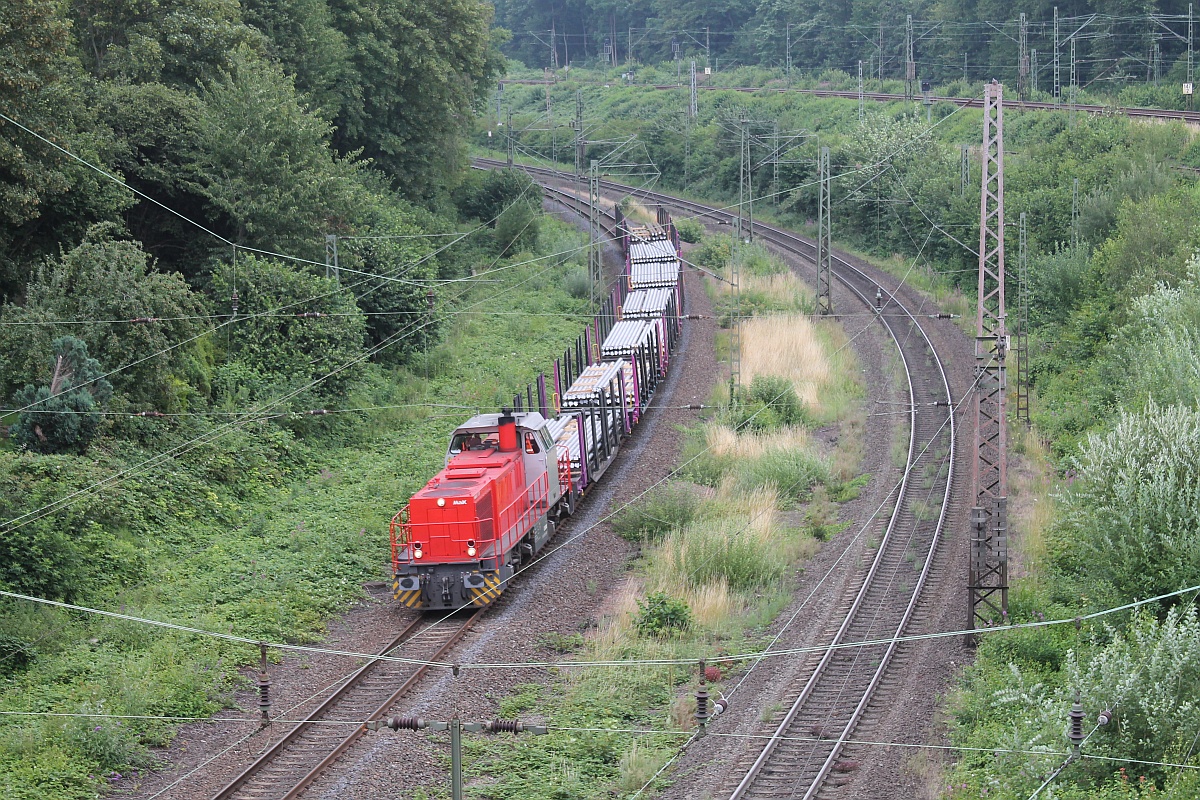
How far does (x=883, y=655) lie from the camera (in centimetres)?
2219

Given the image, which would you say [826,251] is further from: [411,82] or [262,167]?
[262,167]

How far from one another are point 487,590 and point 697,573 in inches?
188

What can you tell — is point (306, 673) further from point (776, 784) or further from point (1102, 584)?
point (1102, 584)

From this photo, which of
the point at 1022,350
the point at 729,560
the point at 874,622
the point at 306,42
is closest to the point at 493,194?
the point at 306,42

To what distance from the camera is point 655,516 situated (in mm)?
29281

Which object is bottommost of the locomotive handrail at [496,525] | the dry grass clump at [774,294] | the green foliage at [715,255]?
the locomotive handrail at [496,525]

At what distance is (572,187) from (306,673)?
65.4m

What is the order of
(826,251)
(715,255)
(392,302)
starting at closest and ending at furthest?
(392,302), (826,251), (715,255)

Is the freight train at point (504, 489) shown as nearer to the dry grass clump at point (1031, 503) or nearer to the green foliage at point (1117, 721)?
the green foliage at point (1117, 721)

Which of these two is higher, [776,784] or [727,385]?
[727,385]

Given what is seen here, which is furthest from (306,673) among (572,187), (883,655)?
(572,187)

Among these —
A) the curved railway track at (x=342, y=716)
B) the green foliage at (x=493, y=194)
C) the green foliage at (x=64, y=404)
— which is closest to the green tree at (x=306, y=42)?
the green foliage at (x=493, y=194)

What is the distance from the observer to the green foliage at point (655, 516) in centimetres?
2905

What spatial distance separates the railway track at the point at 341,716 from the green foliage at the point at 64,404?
369 inches
